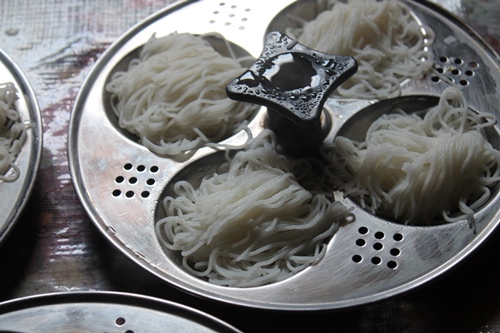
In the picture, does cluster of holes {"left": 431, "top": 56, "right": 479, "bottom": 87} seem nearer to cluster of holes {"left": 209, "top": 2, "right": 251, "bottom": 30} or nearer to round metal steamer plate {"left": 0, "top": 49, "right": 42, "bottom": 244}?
cluster of holes {"left": 209, "top": 2, "right": 251, "bottom": 30}

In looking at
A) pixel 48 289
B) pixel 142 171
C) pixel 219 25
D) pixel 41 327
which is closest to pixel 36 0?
pixel 219 25

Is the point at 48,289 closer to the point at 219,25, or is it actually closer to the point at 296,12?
the point at 219,25

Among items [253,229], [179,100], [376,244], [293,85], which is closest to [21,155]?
[179,100]

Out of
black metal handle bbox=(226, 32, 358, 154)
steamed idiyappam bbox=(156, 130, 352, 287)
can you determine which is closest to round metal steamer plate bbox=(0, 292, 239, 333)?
steamed idiyappam bbox=(156, 130, 352, 287)

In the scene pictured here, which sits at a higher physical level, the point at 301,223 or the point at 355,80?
the point at 355,80

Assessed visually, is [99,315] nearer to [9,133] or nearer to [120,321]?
[120,321]

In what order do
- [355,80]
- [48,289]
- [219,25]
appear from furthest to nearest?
[219,25]
[355,80]
[48,289]

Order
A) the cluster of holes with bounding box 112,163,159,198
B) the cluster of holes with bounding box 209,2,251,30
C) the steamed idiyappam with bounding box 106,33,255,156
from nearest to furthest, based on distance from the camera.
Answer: the cluster of holes with bounding box 112,163,159,198, the steamed idiyappam with bounding box 106,33,255,156, the cluster of holes with bounding box 209,2,251,30

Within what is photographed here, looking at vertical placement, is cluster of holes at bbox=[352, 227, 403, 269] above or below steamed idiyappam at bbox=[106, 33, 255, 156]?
below
